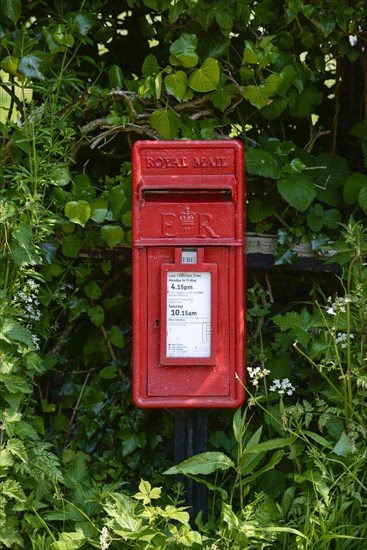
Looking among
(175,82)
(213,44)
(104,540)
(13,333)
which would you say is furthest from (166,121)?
(104,540)

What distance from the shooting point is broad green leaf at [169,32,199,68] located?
156 inches

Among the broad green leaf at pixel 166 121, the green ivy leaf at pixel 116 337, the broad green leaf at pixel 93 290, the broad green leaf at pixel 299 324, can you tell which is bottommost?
the green ivy leaf at pixel 116 337

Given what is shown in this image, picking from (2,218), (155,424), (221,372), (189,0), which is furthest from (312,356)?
(189,0)

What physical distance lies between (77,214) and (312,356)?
1.20 metres

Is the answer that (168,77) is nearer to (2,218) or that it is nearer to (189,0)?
(189,0)

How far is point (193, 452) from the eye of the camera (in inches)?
144

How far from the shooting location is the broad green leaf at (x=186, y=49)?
3.97 meters

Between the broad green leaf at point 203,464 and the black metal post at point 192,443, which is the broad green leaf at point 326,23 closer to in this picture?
the black metal post at point 192,443

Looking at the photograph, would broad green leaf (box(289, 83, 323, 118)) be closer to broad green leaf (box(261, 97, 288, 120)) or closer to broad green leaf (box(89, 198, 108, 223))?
broad green leaf (box(261, 97, 288, 120))

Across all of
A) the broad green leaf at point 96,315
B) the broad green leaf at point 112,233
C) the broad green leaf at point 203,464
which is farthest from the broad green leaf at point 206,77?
the broad green leaf at point 203,464

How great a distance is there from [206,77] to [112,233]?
32.0 inches

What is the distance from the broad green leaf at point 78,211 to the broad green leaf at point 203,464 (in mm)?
1171

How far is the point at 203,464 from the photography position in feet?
11.4

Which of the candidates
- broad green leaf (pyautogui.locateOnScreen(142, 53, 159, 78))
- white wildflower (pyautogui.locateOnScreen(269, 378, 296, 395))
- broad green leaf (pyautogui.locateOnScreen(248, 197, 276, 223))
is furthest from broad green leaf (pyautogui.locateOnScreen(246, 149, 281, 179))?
white wildflower (pyautogui.locateOnScreen(269, 378, 296, 395))
